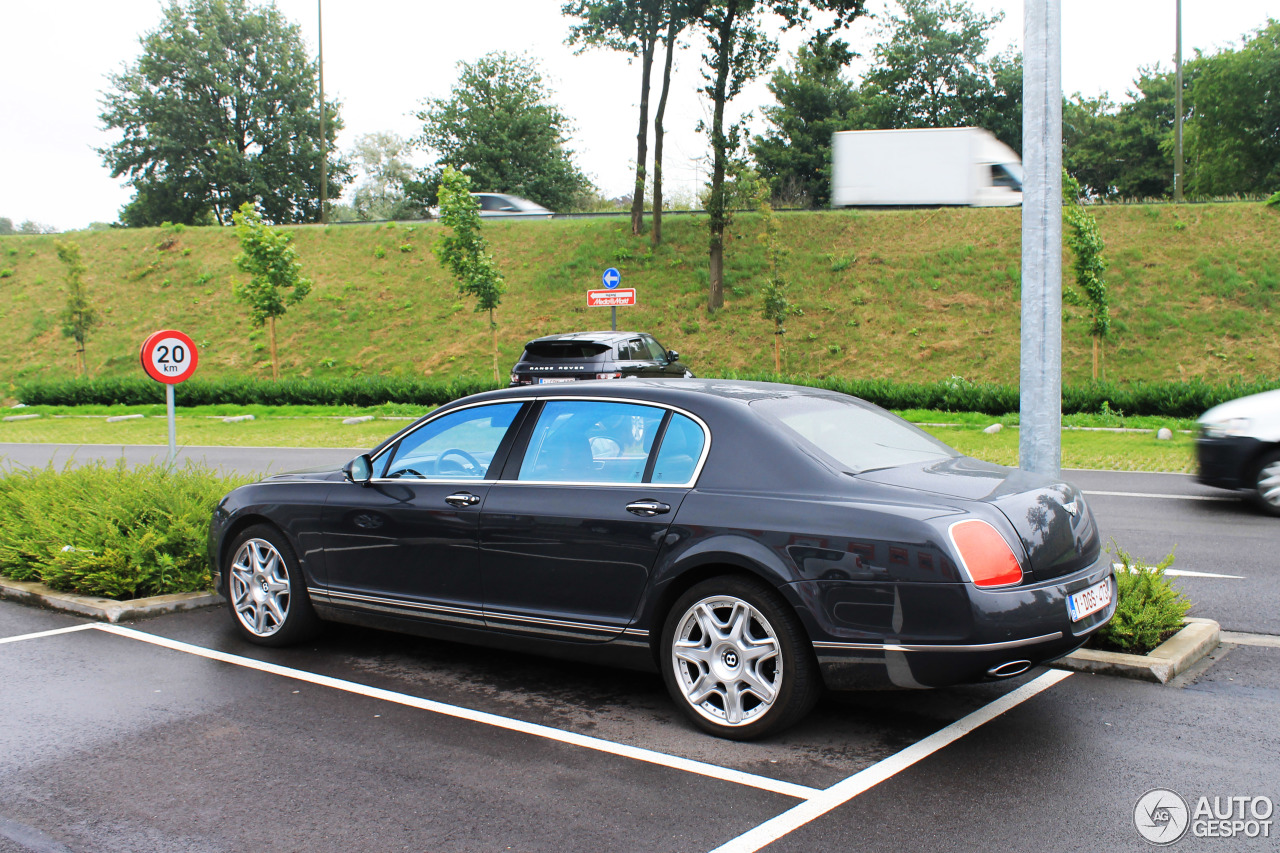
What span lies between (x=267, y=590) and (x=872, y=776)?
11.8ft

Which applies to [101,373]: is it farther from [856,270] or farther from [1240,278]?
[1240,278]

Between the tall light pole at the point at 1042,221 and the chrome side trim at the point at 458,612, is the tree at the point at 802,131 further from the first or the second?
the chrome side trim at the point at 458,612

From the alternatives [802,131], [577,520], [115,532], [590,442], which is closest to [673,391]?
[590,442]

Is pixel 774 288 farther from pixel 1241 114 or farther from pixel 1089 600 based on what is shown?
pixel 1241 114

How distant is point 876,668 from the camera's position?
370 cm

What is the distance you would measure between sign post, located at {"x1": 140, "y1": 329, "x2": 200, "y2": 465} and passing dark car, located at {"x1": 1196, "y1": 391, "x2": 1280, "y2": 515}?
9680 mm

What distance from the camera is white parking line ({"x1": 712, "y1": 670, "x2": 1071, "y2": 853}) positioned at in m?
3.13

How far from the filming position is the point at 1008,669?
3650 mm

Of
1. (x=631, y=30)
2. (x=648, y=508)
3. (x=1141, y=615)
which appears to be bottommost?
(x=1141, y=615)

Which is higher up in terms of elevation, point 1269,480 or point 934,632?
point 934,632

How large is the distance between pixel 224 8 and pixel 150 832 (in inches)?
2640

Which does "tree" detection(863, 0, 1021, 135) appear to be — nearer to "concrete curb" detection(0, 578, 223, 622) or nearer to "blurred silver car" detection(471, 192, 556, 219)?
"blurred silver car" detection(471, 192, 556, 219)

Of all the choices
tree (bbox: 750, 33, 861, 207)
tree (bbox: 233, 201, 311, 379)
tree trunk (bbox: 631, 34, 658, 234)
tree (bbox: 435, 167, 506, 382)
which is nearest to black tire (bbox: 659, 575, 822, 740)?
tree (bbox: 435, 167, 506, 382)

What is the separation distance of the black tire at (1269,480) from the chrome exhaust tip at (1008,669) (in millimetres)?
7277
